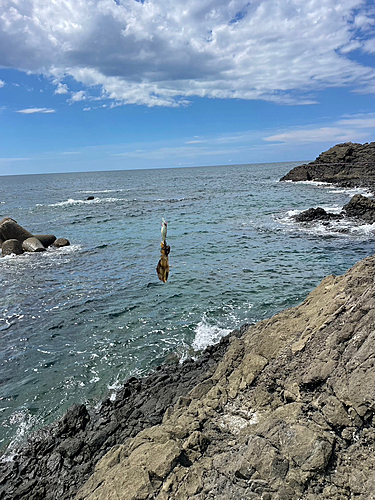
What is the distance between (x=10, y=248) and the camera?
28.3m

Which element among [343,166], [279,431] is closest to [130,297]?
[279,431]

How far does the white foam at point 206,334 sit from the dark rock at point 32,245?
20.1 m

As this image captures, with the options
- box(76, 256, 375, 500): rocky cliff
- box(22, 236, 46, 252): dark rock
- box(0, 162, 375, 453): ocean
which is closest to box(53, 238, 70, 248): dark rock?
box(0, 162, 375, 453): ocean

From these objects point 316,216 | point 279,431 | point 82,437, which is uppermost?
point 316,216

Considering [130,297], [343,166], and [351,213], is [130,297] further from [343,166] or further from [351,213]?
[343,166]

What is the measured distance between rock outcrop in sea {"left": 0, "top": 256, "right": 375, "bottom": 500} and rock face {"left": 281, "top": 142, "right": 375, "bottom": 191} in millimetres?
71064

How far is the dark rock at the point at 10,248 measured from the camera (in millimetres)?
28328

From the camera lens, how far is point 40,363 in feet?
41.1

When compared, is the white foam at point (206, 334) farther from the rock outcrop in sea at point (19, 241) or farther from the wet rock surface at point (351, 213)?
the wet rock surface at point (351, 213)

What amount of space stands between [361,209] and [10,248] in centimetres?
3624

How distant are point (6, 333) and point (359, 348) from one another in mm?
14642

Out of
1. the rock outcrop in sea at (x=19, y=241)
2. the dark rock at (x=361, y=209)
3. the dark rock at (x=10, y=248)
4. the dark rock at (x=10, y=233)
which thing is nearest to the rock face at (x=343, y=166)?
the dark rock at (x=361, y=209)

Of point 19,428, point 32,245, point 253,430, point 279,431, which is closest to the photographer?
point 279,431

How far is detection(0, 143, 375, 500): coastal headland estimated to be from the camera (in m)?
4.89
